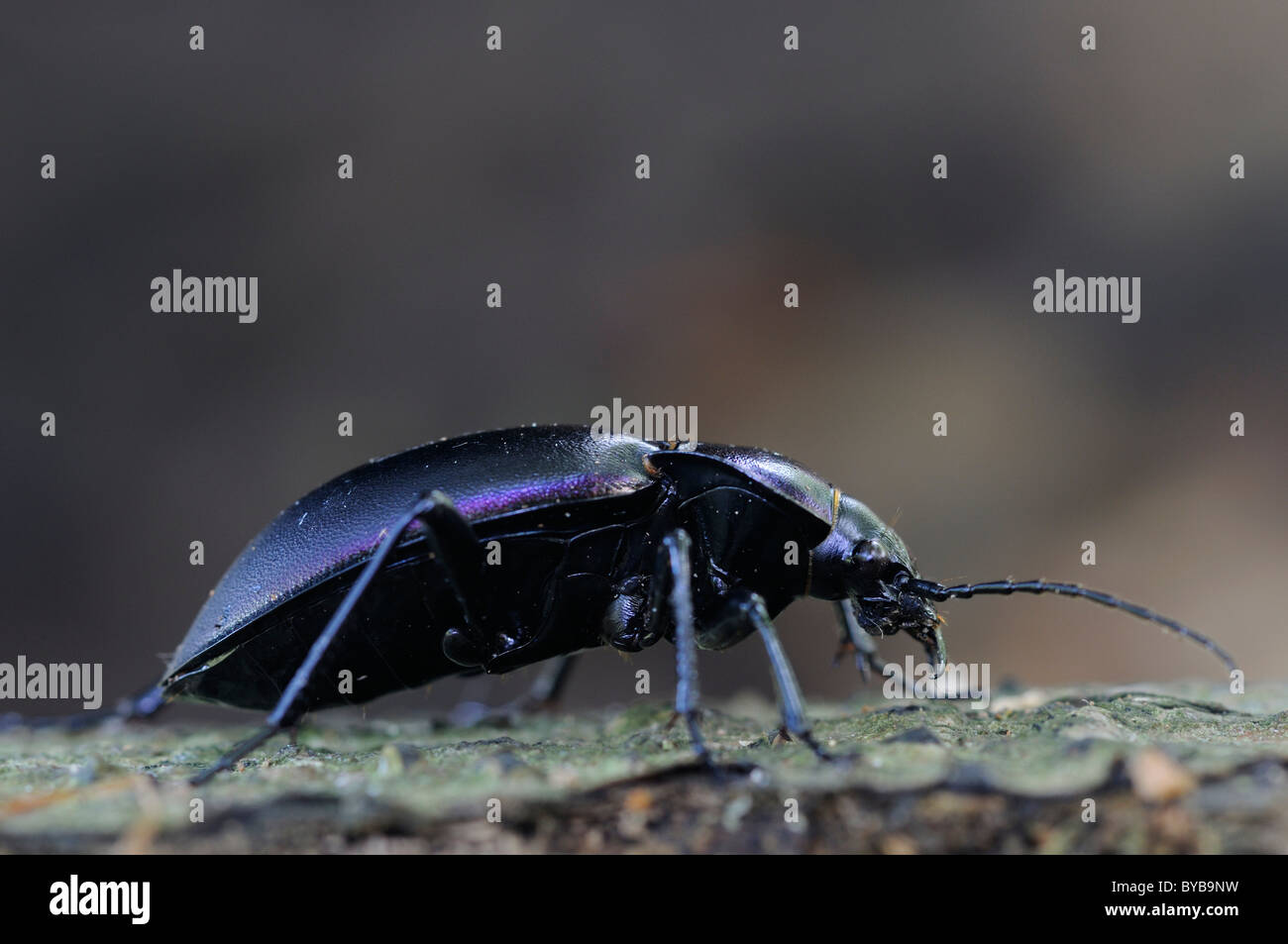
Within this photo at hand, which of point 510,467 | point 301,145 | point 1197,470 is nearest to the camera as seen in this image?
point 510,467

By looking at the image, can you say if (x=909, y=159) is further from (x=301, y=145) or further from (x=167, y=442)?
(x=167, y=442)

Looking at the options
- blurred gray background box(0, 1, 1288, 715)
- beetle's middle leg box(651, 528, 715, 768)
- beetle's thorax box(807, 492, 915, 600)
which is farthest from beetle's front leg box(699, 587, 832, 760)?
blurred gray background box(0, 1, 1288, 715)

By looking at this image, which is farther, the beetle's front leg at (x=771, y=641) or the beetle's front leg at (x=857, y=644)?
the beetle's front leg at (x=857, y=644)

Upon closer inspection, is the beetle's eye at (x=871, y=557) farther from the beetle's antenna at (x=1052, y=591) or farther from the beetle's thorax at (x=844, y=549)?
the beetle's antenna at (x=1052, y=591)

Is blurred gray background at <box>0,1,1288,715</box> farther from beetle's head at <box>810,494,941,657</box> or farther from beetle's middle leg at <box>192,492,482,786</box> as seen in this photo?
beetle's middle leg at <box>192,492,482,786</box>

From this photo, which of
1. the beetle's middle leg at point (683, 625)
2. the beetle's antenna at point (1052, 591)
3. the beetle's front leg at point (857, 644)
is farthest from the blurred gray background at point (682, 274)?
the beetle's middle leg at point (683, 625)
